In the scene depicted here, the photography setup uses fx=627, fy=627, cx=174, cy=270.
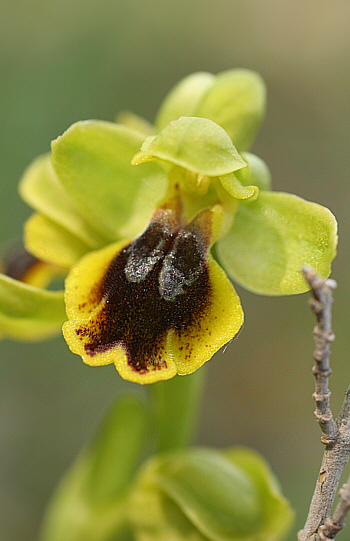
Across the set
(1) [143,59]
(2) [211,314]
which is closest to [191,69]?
(1) [143,59]

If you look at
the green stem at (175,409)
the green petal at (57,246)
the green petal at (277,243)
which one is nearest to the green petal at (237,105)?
the green petal at (277,243)

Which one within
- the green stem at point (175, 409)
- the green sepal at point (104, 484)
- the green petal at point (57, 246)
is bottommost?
the green sepal at point (104, 484)

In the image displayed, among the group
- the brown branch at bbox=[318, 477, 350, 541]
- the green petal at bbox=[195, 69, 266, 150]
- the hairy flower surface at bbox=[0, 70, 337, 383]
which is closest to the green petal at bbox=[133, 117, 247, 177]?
the hairy flower surface at bbox=[0, 70, 337, 383]

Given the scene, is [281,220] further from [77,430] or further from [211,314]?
[77,430]

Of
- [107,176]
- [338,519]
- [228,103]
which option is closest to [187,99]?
[228,103]

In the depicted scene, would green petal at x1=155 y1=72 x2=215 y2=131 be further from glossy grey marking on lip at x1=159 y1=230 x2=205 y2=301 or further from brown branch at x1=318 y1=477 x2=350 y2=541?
brown branch at x1=318 y1=477 x2=350 y2=541

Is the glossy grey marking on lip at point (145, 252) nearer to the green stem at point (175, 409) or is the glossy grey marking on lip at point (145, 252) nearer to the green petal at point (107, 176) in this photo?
the green petal at point (107, 176)
